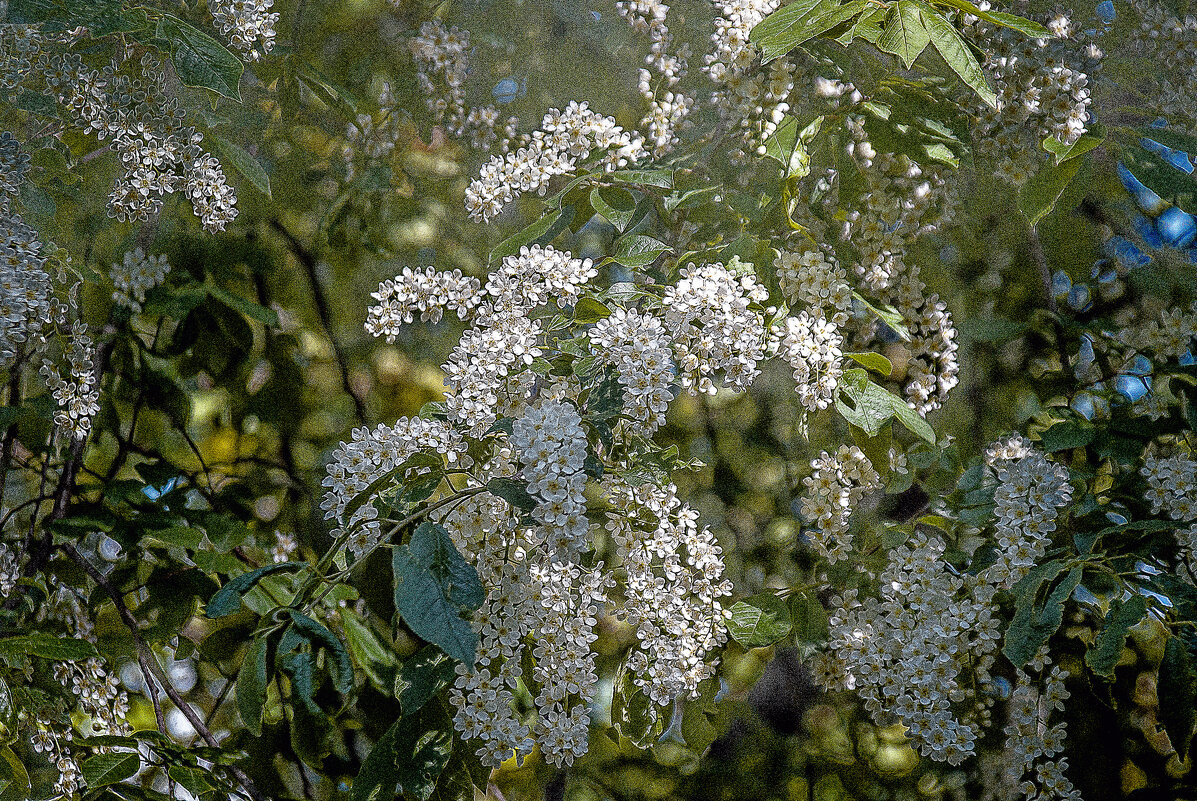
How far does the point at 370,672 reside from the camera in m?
0.65

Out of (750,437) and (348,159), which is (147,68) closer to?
(348,159)

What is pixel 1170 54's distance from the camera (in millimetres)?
662

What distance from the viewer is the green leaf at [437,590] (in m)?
0.50

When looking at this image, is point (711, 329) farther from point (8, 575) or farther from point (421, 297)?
point (8, 575)

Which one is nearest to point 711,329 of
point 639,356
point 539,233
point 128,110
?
point 639,356

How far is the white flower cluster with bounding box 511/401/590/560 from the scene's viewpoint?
1.65 ft

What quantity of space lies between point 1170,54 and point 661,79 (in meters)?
0.41

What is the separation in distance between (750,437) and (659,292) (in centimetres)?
14

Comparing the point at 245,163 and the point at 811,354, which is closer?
the point at 811,354

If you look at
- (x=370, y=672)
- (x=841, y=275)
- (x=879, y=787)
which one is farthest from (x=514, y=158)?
(x=879, y=787)

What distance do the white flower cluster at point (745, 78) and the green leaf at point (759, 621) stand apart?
34 cm

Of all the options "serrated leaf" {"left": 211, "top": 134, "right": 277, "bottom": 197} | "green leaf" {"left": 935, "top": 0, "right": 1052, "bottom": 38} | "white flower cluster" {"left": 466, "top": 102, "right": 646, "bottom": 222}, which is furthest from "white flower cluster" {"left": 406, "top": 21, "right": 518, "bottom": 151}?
"green leaf" {"left": 935, "top": 0, "right": 1052, "bottom": 38}

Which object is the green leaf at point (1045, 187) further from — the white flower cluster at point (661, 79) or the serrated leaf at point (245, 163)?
the serrated leaf at point (245, 163)

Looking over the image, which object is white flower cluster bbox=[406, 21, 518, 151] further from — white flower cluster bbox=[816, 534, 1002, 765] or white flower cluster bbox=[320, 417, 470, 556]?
white flower cluster bbox=[816, 534, 1002, 765]
